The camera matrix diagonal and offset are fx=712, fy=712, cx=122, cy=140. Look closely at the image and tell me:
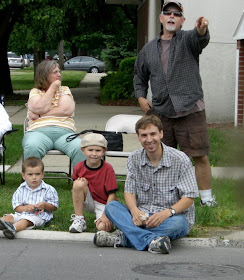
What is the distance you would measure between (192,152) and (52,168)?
3700 mm

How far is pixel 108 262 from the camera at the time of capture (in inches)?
218

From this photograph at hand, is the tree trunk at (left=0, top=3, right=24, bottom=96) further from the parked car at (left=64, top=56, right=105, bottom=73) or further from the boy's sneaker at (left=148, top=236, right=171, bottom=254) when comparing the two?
the parked car at (left=64, top=56, right=105, bottom=73)

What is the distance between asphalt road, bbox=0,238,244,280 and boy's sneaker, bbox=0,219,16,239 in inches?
2.5

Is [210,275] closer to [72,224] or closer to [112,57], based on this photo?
[72,224]

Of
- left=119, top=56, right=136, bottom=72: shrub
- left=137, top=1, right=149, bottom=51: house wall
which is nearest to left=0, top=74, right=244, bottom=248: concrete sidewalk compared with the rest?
left=119, top=56, right=136, bottom=72: shrub

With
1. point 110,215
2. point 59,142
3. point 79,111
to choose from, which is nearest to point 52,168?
point 59,142

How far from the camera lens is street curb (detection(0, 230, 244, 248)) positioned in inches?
248

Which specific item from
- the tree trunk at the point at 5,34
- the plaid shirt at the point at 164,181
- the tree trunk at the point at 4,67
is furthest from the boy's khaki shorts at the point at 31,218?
the tree trunk at the point at 4,67

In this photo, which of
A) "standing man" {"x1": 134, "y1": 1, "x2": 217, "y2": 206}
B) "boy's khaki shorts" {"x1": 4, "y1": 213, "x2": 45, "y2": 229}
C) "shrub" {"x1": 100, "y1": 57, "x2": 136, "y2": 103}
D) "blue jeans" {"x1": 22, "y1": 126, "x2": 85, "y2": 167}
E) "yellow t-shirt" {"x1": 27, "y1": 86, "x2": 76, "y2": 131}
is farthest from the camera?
"shrub" {"x1": 100, "y1": 57, "x2": 136, "y2": 103}

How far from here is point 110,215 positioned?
6223mm

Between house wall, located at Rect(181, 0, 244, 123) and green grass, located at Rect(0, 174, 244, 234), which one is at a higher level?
house wall, located at Rect(181, 0, 244, 123)

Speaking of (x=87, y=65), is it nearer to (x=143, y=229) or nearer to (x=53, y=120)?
(x=53, y=120)

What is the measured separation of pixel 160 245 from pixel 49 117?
3209mm

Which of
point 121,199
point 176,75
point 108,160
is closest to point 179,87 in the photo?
point 176,75
